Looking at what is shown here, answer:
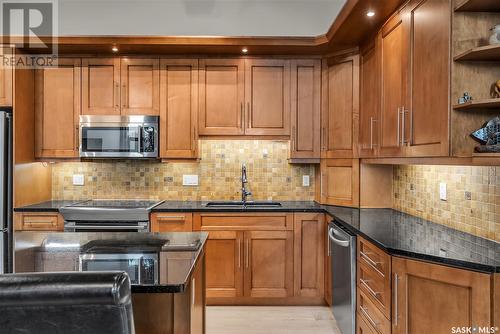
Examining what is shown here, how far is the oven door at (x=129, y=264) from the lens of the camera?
1300 mm

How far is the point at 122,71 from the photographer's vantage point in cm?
359

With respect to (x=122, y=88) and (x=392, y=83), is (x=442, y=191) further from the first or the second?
(x=122, y=88)

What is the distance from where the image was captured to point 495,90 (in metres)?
1.77

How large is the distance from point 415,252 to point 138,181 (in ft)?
9.52

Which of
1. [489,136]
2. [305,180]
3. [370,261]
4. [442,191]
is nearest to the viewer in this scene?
[489,136]

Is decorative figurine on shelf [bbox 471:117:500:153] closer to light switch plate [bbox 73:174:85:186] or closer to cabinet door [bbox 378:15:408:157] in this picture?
cabinet door [bbox 378:15:408:157]

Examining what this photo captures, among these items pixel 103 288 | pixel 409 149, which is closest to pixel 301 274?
pixel 409 149

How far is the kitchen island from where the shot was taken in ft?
4.33

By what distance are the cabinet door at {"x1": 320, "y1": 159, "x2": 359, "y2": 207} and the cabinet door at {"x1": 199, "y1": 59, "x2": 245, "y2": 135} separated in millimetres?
912

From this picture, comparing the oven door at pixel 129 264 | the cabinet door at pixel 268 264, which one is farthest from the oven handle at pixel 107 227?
the oven door at pixel 129 264

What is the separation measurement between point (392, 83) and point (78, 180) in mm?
3158

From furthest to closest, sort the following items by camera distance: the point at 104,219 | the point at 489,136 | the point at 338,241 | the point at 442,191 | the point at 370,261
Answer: the point at 104,219 → the point at 338,241 → the point at 442,191 → the point at 370,261 → the point at 489,136

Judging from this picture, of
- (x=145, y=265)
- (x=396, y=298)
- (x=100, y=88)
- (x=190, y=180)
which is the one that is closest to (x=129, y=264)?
(x=145, y=265)

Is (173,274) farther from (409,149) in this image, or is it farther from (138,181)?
(138,181)
